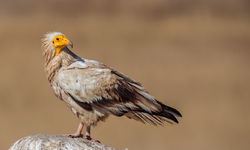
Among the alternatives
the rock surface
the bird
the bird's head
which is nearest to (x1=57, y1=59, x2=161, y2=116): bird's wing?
the bird

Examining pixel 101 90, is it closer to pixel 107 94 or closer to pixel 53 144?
pixel 107 94

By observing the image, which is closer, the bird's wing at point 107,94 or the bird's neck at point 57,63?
the bird's wing at point 107,94

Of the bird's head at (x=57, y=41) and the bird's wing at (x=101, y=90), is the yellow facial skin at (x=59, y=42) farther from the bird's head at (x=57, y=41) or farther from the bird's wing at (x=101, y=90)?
the bird's wing at (x=101, y=90)

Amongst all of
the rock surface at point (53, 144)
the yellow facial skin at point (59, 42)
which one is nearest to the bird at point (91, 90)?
the yellow facial skin at point (59, 42)

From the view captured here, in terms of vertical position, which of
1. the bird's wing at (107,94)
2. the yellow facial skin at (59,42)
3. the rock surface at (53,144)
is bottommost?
the rock surface at (53,144)

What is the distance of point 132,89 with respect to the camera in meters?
3.42

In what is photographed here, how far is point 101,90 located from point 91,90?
123mm

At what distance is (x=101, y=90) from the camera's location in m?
3.25

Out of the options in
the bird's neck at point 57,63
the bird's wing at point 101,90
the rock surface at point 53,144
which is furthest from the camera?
the bird's neck at point 57,63

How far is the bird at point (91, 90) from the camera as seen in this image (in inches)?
126

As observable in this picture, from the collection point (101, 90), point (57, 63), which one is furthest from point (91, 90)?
point (57, 63)

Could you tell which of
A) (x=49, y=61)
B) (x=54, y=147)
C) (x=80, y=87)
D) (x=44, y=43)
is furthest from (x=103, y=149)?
(x=44, y=43)

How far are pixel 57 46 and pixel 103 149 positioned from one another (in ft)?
4.48

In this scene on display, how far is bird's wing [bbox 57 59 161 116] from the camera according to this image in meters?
3.19
